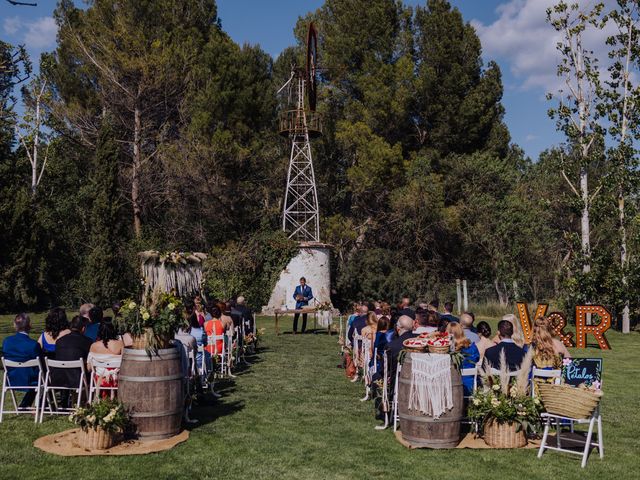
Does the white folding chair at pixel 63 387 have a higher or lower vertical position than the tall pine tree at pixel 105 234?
lower

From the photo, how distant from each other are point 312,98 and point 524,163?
58.3ft

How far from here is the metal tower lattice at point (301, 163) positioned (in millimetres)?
27656

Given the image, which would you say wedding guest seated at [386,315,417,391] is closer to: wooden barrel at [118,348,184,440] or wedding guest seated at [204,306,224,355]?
wooden barrel at [118,348,184,440]

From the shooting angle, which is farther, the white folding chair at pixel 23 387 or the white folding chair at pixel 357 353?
the white folding chair at pixel 357 353

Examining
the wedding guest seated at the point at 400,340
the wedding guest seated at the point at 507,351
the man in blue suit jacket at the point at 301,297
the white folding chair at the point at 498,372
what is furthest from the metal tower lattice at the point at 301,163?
the white folding chair at the point at 498,372

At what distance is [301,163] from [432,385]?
2366 cm

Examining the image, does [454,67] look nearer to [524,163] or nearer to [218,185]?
[524,163]

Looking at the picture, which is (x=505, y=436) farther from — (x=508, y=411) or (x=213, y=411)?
(x=213, y=411)

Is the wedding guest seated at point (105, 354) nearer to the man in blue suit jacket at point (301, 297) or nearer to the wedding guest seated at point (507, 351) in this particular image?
the wedding guest seated at point (507, 351)

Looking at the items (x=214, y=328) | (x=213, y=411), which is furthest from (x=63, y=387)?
(x=214, y=328)

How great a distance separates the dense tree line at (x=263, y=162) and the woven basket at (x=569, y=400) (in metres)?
20.9

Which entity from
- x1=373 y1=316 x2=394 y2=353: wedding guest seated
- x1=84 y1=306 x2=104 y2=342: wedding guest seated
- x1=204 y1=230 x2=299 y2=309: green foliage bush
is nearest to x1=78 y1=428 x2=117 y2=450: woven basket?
x1=84 y1=306 x2=104 y2=342: wedding guest seated

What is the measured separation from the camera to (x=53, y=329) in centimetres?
844

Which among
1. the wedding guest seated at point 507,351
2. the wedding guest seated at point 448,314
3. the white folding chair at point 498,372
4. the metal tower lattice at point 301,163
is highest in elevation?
the metal tower lattice at point 301,163
